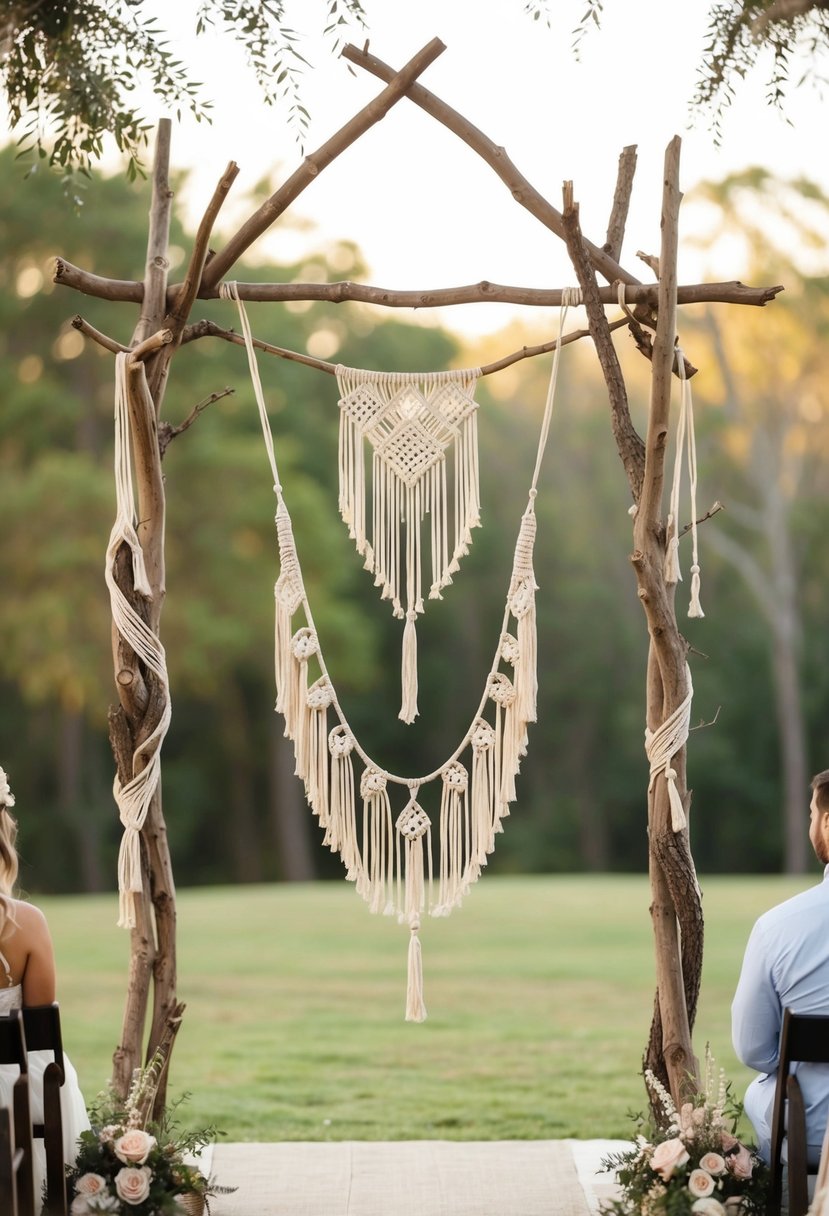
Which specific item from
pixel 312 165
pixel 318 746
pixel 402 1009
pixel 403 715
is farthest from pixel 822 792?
pixel 402 1009

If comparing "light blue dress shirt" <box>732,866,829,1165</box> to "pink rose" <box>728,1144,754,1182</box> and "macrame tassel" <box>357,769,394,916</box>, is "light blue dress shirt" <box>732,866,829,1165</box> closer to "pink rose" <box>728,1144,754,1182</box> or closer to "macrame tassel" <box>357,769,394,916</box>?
"pink rose" <box>728,1144,754,1182</box>

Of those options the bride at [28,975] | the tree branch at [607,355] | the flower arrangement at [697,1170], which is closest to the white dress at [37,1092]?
the bride at [28,975]

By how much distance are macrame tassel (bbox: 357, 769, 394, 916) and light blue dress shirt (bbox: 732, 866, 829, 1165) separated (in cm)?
93

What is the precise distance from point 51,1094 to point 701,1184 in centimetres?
117

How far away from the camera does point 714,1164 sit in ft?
8.40

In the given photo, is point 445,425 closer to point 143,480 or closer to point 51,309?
point 143,480

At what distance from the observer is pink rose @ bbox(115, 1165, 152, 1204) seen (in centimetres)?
259

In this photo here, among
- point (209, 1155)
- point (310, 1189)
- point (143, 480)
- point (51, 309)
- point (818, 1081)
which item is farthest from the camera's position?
point (51, 309)

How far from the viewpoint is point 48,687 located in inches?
529

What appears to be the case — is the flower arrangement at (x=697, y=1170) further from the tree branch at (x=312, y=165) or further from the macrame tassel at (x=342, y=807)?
the tree branch at (x=312, y=165)

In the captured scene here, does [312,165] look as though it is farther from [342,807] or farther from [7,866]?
[7,866]

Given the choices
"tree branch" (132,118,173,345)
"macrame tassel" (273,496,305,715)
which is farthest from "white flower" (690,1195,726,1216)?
"tree branch" (132,118,173,345)

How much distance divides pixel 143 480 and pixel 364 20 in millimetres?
1185

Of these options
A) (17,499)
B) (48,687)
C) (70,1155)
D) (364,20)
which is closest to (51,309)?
(17,499)
